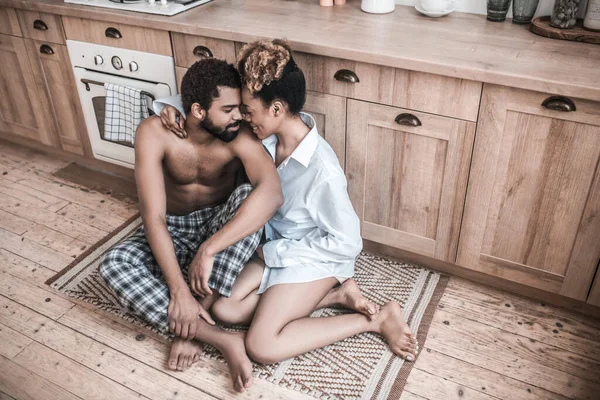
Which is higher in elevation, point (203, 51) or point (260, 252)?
point (203, 51)

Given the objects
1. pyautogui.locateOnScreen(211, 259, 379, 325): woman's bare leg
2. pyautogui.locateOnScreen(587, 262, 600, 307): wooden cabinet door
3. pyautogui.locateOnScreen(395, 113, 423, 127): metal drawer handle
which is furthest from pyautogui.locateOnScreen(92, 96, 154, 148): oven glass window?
pyautogui.locateOnScreen(587, 262, 600, 307): wooden cabinet door

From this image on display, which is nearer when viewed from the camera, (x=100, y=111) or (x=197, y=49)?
(x=197, y=49)

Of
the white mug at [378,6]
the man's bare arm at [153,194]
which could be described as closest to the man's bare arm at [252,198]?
the man's bare arm at [153,194]

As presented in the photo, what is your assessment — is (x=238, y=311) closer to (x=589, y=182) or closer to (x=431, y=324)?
(x=431, y=324)

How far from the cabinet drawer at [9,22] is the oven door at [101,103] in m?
0.37

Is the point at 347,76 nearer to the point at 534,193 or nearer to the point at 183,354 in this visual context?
the point at 534,193

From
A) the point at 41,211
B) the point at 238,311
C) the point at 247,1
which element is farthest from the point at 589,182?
the point at 41,211

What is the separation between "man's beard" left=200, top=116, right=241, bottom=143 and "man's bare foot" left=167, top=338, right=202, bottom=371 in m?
0.65

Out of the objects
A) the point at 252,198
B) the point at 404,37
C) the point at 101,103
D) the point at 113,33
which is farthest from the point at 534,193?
the point at 101,103

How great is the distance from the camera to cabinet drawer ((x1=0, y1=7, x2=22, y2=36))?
248 cm

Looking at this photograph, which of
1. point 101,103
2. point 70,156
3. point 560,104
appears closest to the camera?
point 560,104

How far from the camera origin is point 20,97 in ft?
8.94

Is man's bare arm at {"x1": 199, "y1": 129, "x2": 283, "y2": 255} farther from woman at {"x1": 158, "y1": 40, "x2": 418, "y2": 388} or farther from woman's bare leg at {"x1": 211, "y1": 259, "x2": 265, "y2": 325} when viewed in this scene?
woman's bare leg at {"x1": 211, "y1": 259, "x2": 265, "y2": 325}

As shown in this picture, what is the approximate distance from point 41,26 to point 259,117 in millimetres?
1307
